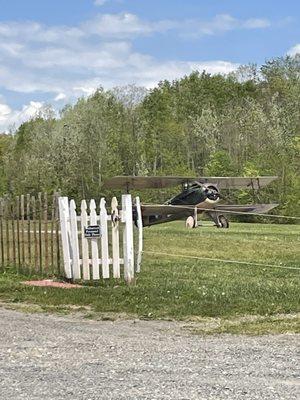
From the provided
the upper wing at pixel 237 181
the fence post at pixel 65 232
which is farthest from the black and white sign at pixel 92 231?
the upper wing at pixel 237 181

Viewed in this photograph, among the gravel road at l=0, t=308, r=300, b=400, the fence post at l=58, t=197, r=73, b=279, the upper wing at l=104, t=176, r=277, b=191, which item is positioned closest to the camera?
the gravel road at l=0, t=308, r=300, b=400

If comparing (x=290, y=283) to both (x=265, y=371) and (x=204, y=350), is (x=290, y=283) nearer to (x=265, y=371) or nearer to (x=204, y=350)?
(x=204, y=350)

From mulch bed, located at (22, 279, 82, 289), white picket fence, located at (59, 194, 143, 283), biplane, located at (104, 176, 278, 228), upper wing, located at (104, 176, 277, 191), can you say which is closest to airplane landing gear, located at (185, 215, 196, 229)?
biplane, located at (104, 176, 278, 228)

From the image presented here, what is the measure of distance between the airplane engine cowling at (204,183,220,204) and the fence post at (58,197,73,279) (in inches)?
820

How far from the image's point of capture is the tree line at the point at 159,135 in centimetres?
7125

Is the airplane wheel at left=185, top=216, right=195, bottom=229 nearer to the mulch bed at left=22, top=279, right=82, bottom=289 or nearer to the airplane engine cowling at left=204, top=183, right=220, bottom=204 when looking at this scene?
the airplane engine cowling at left=204, top=183, right=220, bottom=204

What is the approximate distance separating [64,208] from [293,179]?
158 ft

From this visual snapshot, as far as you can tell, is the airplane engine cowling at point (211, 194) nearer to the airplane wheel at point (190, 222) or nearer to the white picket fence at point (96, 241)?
the airplane wheel at point (190, 222)

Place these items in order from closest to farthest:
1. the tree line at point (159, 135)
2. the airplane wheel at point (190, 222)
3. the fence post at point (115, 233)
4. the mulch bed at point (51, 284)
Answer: the mulch bed at point (51, 284) → the fence post at point (115, 233) → the airplane wheel at point (190, 222) → the tree line at point (159, 135)

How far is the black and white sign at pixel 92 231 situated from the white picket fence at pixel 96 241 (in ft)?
0.14

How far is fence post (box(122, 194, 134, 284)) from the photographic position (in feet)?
38.7

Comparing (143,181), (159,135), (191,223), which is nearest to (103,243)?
(143,181)

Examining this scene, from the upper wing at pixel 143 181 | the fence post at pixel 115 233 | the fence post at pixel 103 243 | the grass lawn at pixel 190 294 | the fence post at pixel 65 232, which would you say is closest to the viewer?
the grass lawn at pixel 190 294

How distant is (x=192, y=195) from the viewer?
33500 mm
